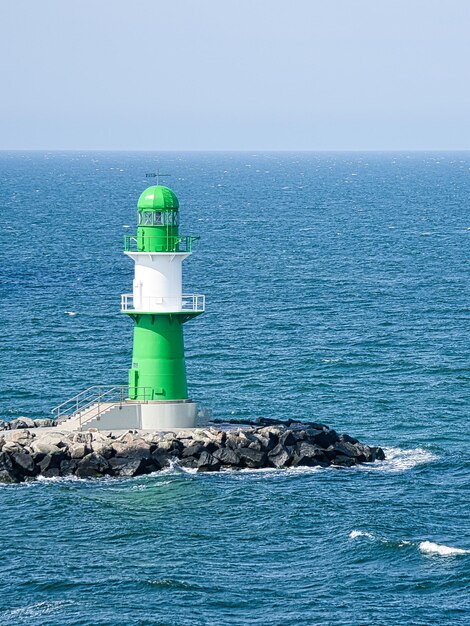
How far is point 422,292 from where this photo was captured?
93250 millimetres

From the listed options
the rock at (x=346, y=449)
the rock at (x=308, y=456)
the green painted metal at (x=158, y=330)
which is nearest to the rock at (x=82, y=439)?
the green painted metal at (x=158, y=330)

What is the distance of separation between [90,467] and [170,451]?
2.71 metres

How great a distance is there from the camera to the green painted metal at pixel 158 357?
5084 cm

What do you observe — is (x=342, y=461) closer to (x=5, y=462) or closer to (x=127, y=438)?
(x=127, y=438)

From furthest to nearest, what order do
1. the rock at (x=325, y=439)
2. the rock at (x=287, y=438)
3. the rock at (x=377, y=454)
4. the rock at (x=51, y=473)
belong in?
the rock at (x=377, y=454)
the rock at (x=325, y=439)
the rock at (x=287, y=438)
the rock at (x=51, y=473)

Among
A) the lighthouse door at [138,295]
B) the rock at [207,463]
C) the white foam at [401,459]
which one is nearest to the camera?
the rock at [207,463]

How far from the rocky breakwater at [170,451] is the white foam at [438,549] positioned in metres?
8.80

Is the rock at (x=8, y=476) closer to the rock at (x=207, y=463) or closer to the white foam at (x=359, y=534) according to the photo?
the rock at (x=207, y=463)

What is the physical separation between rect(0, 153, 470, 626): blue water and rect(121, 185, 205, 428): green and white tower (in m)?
4.07

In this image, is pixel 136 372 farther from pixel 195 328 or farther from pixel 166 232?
pixel 195 328

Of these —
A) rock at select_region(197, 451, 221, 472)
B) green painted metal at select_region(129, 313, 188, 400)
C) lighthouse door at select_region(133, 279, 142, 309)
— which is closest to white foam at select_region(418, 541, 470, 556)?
rock at select_region(197, 451, 221, 472)

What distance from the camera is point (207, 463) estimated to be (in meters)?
48.3

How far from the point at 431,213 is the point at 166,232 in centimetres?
12522

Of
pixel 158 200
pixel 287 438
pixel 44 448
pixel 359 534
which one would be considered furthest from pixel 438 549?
pixel 158 200
